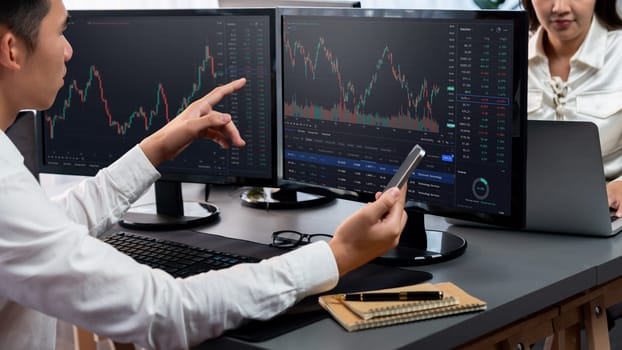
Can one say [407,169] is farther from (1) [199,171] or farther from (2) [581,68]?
(2) [581,68]

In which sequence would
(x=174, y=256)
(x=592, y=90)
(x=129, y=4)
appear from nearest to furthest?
1. (x=174, y=256)
2. (x=592, y=90)
3. (x=129, y=4)

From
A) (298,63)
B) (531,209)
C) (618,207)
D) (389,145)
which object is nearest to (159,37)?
(298,63)

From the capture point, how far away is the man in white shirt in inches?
42.9

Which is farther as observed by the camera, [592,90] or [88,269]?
[592,90]

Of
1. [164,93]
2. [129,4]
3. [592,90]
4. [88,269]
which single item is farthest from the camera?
[129,4]

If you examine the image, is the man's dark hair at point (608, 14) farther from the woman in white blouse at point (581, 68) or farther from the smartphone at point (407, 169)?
the smartphone at point (407, 169)

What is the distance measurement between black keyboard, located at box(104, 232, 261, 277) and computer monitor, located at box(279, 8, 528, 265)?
283mm

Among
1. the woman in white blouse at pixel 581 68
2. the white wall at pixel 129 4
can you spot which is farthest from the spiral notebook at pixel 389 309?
the white wall at pixel 129 4

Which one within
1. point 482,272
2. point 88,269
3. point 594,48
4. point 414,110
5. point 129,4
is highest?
point 129,4

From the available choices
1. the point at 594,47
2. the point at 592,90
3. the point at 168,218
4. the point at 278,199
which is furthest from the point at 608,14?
the point at 168,218

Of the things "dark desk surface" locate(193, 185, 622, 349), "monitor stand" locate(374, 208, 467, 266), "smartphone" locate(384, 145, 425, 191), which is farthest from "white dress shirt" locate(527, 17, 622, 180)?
"smartphone" locate(384, 145, 425, 191)

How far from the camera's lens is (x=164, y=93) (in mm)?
1892

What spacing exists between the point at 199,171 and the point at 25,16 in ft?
2.47

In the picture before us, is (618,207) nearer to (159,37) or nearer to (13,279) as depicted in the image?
(159,37)
